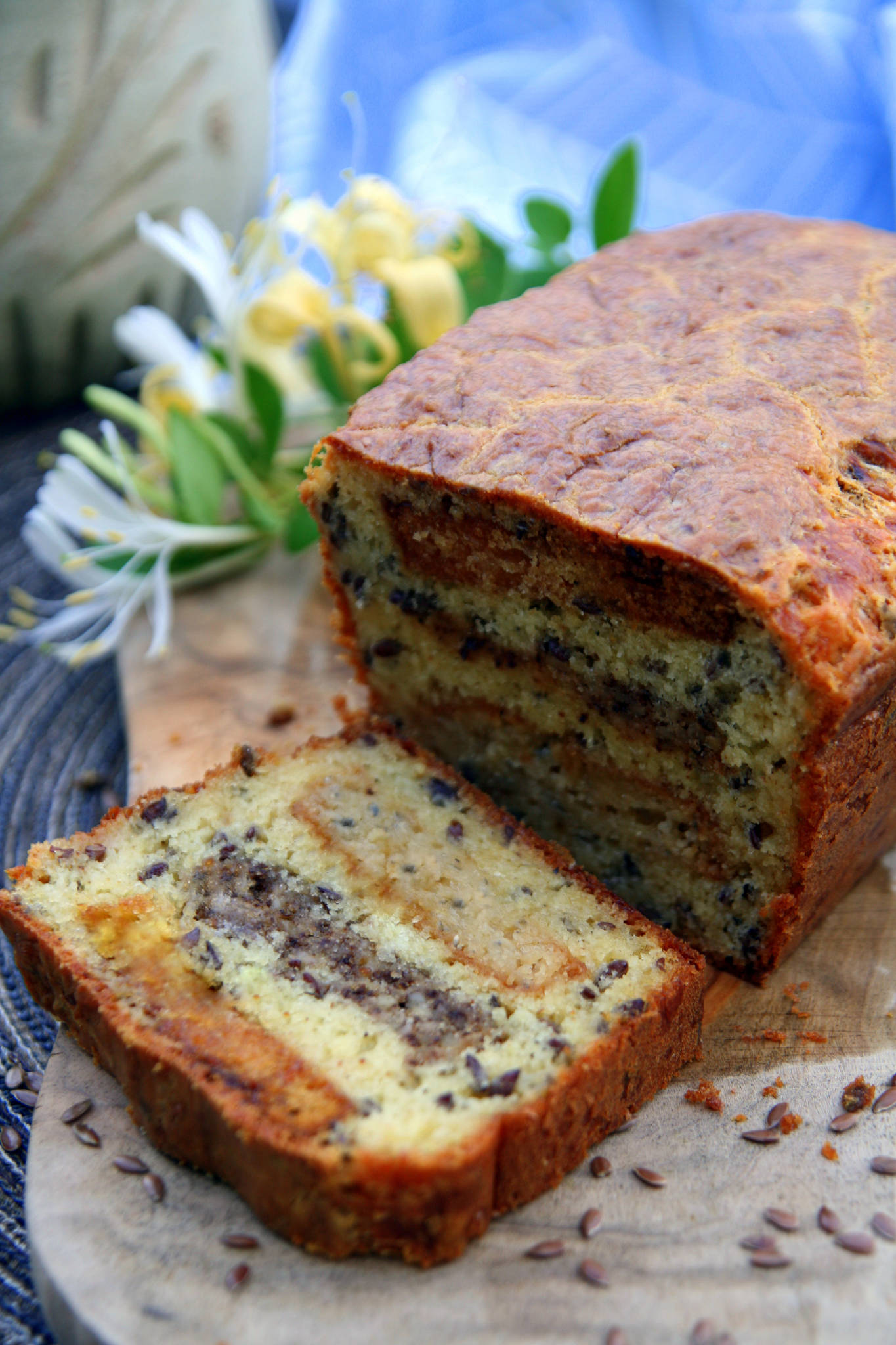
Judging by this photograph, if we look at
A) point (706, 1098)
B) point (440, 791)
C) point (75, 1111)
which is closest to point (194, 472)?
point (440, 791)

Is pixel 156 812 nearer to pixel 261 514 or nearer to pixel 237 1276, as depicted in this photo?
pixel 237 1276

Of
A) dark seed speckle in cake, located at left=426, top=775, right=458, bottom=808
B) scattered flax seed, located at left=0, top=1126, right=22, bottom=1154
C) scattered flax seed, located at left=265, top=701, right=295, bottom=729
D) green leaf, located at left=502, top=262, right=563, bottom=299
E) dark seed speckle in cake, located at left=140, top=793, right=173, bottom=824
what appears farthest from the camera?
green leaf, located at left=502, top=262, right=563, bottom=299

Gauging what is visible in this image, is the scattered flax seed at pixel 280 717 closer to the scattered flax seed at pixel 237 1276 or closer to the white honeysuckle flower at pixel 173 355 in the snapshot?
the white honeysuckle flower at pixel 173 355

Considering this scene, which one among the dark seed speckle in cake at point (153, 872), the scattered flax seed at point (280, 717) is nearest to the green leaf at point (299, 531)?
the scattered flax seed at point (280, 717)

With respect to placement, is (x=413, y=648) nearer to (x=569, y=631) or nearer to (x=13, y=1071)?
(x=569, y=631)

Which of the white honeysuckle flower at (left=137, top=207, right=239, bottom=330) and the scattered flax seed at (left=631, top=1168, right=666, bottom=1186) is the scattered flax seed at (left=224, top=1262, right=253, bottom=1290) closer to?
the scattered flax seed at (left=631, top=1168, right=666, bottom=1186)

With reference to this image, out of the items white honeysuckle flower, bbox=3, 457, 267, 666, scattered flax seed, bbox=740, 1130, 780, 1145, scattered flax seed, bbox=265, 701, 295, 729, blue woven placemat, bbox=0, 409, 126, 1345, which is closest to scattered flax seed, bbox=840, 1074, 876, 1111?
scattered flax seed, bbox=740, 1130, 780, 1145

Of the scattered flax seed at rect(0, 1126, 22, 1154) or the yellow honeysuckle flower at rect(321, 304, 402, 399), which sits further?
the yellow honeysuckle flower at rect(321, 304, 402, 399)

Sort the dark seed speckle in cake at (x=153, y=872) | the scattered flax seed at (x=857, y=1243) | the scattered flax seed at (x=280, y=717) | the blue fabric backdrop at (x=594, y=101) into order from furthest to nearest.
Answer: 1. the blue fabric backdrop at (x=594, y=101)
2. the scattered flax seed at (x=280, y=717)
3. the dark seed speckle in cake at (x=153, y=872)
4. the scattered flax seed at (x=857, y=1243)
